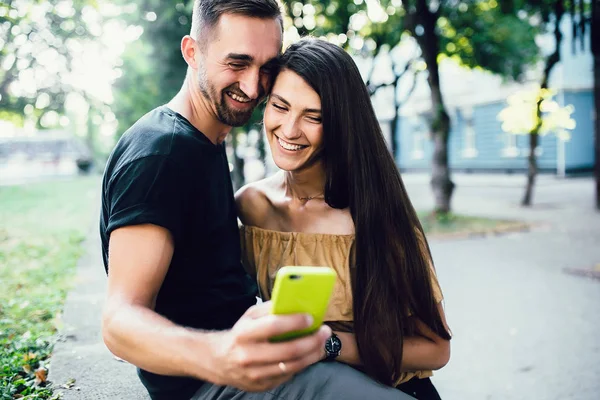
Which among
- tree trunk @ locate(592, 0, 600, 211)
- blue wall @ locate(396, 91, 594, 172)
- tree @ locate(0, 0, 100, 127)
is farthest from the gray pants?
blue wall @ locate(396, 91, 594, 172)

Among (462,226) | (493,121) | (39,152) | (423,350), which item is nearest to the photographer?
(423,350)

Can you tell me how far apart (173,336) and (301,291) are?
18.0 inches

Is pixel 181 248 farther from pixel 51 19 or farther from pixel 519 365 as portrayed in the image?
pixel 51 19

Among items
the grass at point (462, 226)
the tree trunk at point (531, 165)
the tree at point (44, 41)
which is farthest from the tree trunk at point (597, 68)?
the tree at point (44, 41)

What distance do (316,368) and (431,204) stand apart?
14.7 meters

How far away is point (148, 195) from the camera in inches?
65.0

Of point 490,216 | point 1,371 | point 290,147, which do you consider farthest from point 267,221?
point 490,216

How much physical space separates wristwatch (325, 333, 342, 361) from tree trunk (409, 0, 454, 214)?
33.8 feet

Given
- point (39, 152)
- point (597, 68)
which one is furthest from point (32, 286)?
point (39, 152)

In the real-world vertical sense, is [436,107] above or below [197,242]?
above

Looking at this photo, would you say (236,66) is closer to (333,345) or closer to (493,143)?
(333,345)

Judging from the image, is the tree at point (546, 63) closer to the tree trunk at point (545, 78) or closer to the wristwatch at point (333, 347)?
the tree trunk at point (545, 78)

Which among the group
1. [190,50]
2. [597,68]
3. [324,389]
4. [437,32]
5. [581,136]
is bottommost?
[324,389]

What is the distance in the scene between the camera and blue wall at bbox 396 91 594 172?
24.6 metres
